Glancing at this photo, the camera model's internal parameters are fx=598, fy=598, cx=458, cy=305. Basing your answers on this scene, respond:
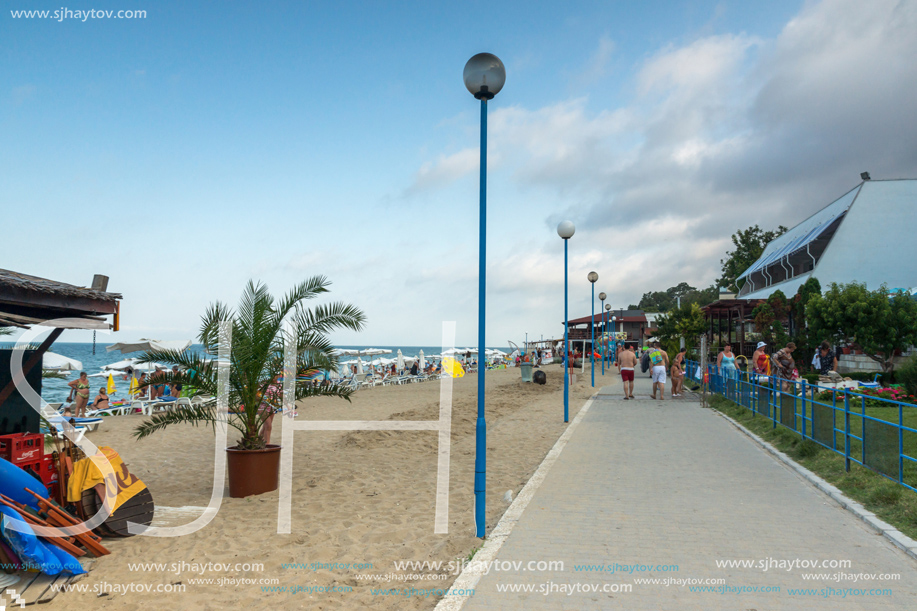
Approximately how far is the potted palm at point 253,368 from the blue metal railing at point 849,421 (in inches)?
246

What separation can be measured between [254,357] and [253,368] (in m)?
0.14

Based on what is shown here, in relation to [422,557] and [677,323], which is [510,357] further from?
[422,557]

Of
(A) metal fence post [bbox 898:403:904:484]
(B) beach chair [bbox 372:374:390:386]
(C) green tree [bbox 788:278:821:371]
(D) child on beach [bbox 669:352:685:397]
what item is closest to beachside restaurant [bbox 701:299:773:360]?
(C) green tree [bbox 788:278:821:371]

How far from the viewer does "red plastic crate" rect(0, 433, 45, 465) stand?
5082 mm

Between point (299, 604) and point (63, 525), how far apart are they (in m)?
2.28

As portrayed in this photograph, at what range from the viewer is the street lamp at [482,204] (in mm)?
5281

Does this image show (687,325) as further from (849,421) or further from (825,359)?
(849,421)

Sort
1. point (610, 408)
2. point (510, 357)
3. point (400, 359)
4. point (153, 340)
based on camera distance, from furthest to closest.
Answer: point (510, 357) < point (400, 359) < point (153, 340) < point (610, 408)

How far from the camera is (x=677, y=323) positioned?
29.2 m

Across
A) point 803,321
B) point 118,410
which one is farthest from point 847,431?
point 118,410

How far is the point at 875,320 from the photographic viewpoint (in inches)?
623

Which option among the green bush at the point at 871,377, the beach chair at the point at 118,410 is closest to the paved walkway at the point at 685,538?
the green bush at the point at 871,377

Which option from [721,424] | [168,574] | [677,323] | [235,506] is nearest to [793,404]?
[721,424]

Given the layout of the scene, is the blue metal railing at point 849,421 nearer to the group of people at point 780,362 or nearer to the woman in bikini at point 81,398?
the group of people at point 780,362
